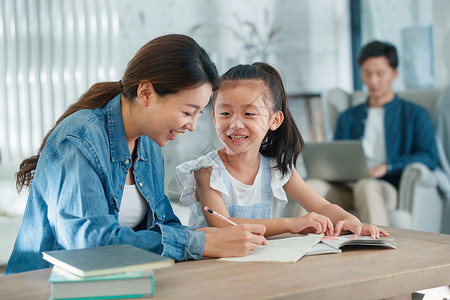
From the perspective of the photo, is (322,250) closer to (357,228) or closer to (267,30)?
(357,228)

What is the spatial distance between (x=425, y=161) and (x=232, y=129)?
1.73 m

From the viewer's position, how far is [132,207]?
118 centimetres

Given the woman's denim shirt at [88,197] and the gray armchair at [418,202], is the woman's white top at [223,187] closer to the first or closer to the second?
the woman's denim shirt at [88,197]

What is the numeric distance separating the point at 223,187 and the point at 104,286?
609 millimetres

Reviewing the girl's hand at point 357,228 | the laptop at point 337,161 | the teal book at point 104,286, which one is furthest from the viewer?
the laptop at point 337,161

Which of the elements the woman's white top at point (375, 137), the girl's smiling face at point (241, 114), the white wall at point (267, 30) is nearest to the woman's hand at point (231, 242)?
the girl's smiling face at point (241, 114)

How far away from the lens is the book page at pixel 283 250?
0.92 m

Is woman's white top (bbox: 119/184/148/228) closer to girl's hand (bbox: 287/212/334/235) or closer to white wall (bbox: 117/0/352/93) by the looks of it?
girl's hand (bbox: 287/212/334/235)

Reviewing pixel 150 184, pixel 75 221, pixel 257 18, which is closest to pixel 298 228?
pixel 150 184

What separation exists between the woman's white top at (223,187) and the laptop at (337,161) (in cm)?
109

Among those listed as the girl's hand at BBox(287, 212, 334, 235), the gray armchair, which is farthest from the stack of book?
the gray armchair

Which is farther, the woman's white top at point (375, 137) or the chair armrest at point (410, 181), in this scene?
the woman's white top at point (375, 137)

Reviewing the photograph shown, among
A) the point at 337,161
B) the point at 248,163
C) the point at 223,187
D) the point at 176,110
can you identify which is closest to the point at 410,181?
the point at 337,161

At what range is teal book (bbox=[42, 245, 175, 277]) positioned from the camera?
2.34ft
